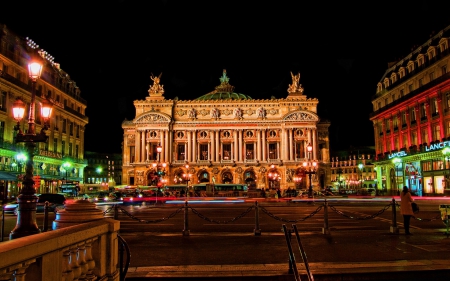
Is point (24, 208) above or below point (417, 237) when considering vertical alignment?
above

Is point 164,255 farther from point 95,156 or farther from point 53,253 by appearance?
point 95,156

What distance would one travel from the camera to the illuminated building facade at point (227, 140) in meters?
84.2

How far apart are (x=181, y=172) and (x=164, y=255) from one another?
244 ft

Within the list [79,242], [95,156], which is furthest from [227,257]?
[95,156]

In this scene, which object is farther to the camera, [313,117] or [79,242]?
[313,117]

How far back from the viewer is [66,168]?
214ft

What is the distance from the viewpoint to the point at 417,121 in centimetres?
5641

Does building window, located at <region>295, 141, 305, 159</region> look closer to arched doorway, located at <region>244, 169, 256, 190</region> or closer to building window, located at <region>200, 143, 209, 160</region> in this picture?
arched doorway, located at <region>244, 169, 256, 190</region>

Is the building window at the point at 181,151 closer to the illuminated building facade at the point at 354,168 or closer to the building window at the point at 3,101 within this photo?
the building window at the point at 3,101

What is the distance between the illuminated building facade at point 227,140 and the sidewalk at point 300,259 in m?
69.0

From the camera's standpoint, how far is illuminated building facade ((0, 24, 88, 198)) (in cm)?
4735

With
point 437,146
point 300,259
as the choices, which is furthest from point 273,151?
point 300,259

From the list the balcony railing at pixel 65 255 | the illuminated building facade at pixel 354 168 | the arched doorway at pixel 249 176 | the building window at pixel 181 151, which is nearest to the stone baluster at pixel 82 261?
the balcony railing at pixel 65 255

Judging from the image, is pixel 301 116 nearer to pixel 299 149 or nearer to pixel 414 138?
pixel 299 149
